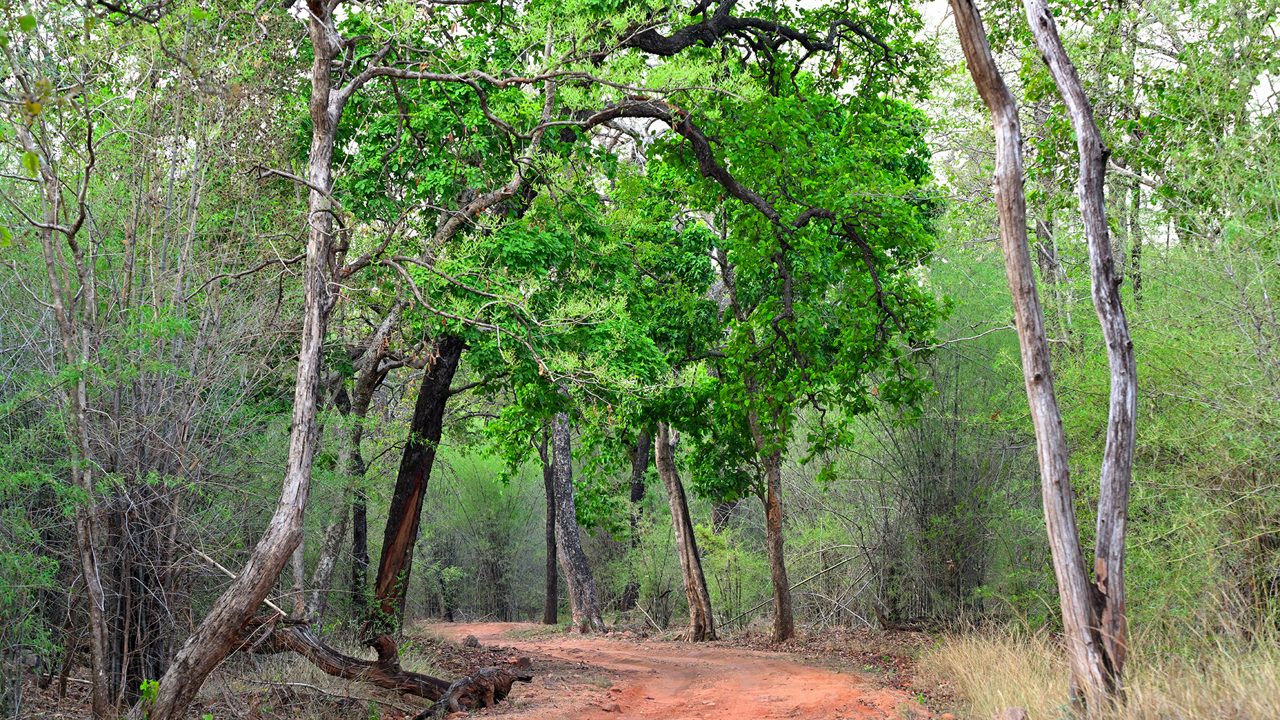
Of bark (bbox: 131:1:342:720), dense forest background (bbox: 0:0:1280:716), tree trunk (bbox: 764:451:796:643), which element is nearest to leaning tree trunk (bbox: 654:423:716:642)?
dense forest background (bbox: 0:0:1280:716)

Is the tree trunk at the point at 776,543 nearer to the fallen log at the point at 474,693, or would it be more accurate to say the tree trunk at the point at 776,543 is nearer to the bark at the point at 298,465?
the fallen log at the point at 474,693

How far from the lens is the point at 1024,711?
7.28 m

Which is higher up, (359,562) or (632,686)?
(359,562)

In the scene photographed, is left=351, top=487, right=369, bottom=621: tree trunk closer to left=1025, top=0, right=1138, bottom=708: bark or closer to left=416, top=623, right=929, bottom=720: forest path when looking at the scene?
left=416, top=623, right=929, bottom=720: forest path

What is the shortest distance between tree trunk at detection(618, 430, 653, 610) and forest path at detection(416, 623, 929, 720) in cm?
552

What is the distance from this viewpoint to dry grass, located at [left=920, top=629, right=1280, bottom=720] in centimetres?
541

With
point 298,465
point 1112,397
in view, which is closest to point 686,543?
point 298,465

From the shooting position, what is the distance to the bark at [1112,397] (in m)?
6.84

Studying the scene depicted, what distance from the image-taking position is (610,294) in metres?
12.7

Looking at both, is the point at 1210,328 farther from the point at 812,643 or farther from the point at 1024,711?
the point at 812,643

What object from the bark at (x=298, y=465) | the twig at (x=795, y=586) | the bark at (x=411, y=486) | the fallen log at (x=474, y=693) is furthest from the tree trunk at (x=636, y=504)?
the bark at (x=298, y=465)

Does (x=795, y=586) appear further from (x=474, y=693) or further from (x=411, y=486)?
(x=474, y=693)

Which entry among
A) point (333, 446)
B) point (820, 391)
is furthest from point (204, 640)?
point (820, 391)

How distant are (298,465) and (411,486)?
178 inches
